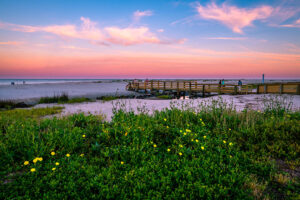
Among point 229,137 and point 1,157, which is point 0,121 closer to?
point 1,157

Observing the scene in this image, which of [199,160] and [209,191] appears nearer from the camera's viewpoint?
[209,191]

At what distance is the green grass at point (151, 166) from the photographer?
279cm

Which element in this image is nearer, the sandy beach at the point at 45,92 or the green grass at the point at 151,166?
the green grass at the point at 151,166

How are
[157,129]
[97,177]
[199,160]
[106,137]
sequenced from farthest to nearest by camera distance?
[157,129]
[106,137]
[199,160]
[97,177]

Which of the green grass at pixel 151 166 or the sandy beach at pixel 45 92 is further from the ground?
the sandy beach at pixel 45 92

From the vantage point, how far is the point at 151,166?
135 inches

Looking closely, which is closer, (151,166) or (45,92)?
(151,166)

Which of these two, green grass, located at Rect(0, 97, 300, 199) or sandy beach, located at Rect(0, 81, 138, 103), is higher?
sandy beach, located at Rect(0, 81, 138, 103)

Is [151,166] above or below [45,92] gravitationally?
below

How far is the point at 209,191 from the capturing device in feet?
9.10

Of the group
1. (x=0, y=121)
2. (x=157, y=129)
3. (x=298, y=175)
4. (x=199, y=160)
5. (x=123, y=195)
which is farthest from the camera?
(x=0, y=121)

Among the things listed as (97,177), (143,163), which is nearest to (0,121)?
(97,177)

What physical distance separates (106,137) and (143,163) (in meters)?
1.52

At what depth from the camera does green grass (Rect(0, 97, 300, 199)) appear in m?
2.79
